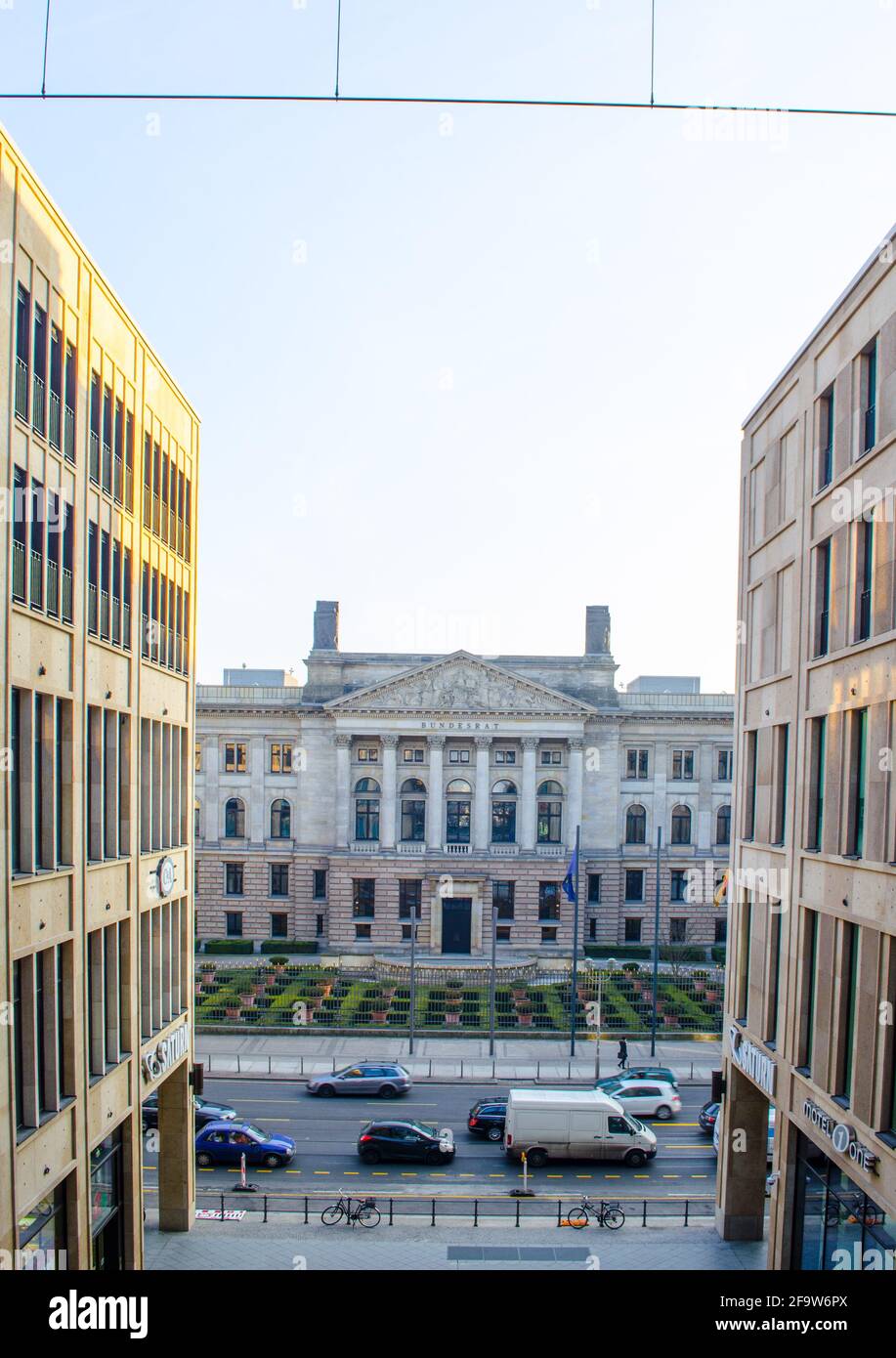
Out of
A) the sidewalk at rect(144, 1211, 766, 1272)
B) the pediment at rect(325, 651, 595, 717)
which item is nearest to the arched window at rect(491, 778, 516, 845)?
the pediment at rect(325, 651, 595, 717)

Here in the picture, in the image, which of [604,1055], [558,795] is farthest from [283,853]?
[604,1055]

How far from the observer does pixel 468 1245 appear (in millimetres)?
27547

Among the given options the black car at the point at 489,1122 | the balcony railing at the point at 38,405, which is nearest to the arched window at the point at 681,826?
the black car at the point at 489,1122

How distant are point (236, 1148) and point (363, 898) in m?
39.8

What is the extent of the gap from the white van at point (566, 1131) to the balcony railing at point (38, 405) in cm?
2586

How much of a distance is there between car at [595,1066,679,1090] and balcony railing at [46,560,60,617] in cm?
3060

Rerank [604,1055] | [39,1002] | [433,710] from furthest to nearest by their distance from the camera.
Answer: [433,710]
[604,1055]
[39,1002]

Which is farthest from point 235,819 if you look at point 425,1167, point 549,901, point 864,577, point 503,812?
point 864,577

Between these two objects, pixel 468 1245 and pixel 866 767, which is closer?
pixel 866 767

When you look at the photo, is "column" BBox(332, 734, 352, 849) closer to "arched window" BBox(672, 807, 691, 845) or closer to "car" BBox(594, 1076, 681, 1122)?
"arched window" BBox(672, 807, 691, 845)

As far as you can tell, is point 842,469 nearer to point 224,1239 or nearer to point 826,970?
point 826,970

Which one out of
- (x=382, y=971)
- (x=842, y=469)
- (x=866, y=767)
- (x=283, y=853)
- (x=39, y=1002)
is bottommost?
(x=382, y=971)
